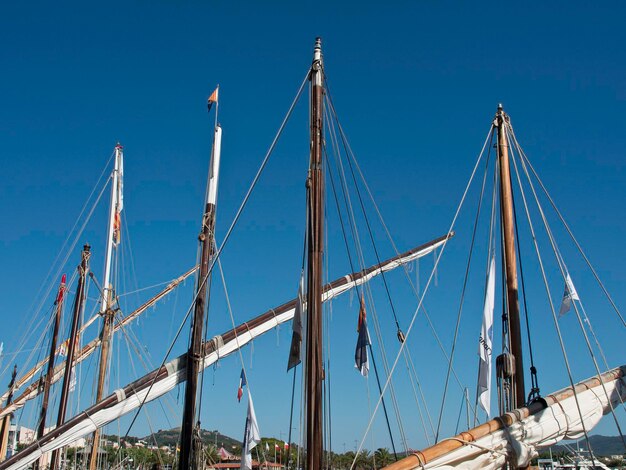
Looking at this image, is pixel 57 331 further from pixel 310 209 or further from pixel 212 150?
pixel 310 209

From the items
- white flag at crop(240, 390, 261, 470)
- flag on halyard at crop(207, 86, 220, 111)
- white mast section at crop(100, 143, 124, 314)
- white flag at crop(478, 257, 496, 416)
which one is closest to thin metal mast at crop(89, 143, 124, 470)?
white mast section at crop(100, 143, 124, 314)

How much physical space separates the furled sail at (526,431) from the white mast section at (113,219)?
84.1ft

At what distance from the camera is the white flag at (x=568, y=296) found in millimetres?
17031

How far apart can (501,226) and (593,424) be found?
5275 millimetres

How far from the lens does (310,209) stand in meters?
15.2

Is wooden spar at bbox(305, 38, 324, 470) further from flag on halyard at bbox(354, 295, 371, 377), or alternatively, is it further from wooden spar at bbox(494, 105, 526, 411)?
wooden spar at bbox(494, 105, 526, 411)

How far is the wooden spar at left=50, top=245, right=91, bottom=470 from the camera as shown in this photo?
96.9 ft

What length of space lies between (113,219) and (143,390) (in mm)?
17076

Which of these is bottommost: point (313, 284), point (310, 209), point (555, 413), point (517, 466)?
point (517, 466)

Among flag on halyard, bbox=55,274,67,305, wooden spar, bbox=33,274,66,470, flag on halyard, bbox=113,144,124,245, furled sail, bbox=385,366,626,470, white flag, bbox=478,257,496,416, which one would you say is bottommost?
furled sail, bbox=385,366,626,470

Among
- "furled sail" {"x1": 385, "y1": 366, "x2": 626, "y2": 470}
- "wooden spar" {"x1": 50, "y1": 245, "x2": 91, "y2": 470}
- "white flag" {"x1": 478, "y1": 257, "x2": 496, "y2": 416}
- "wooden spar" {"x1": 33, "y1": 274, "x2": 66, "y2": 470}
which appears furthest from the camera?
"wooden spar" {"x1": 33, "y1": 274, "x2": 66, "y2": 470}

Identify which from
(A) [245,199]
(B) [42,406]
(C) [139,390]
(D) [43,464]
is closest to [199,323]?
(C) [139,390]

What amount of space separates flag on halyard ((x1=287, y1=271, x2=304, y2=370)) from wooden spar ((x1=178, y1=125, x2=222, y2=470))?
10.0 ft

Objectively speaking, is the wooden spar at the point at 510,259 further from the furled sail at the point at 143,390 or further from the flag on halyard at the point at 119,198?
the flag on halyard at the point at 119,198
